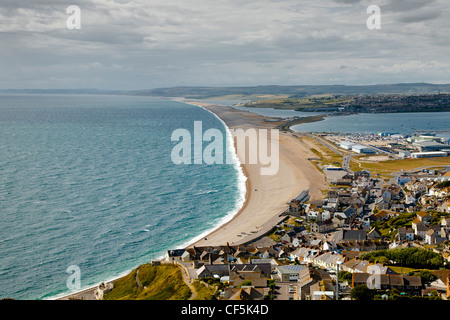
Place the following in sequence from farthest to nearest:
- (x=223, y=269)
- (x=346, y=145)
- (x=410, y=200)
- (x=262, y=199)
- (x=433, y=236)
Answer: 1. (x=346, y=145)
2. (x=262, y=199)
3. (x=410, y=200)
4. (x=433, y=236)
5. (x=223, y=269)

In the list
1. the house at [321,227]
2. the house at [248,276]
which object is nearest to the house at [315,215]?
the house at [321,227]

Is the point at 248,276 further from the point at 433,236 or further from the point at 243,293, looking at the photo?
the point at 433,236

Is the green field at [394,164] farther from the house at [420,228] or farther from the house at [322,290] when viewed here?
the house at [322,290]

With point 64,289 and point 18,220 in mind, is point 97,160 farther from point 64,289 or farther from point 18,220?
point 64,289

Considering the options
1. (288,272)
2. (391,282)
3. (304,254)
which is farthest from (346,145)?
(391,282)

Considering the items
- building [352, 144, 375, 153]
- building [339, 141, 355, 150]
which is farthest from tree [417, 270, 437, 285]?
building [339, 141, 355, 150]
